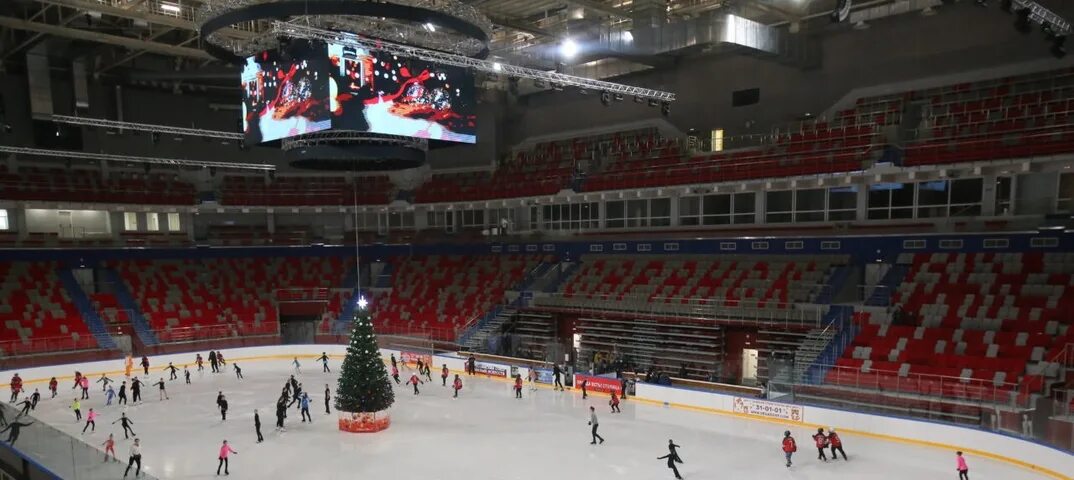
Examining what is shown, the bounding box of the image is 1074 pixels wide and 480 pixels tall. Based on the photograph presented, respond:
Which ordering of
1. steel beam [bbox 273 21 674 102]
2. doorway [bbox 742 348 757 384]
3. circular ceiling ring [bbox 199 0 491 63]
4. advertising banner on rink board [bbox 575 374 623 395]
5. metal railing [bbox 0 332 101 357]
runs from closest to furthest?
steel beam [bbox 273 21 674 102]
circular ceiling ring [bbox 199 0 491 63]
advertising banner on rink board [bbox 575 374 623 395]
doorway [bbox 742 348 757 384]
metal railing [bbox 0 332 101 357]

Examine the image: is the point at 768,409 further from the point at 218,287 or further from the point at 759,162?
A: the point at 218,287

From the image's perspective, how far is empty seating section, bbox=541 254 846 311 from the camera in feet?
76.9

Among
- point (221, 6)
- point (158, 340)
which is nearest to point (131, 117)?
point (158, 340)

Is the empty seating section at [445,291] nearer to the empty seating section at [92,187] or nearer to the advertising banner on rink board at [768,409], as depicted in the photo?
the empty seating section at [92,187]

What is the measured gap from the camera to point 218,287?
111 feet

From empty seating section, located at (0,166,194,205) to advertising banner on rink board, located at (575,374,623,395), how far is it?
926 inches

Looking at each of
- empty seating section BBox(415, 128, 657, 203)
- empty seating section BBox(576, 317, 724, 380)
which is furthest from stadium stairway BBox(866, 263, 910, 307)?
empty seating section BBox(415, 128, 657, 203)

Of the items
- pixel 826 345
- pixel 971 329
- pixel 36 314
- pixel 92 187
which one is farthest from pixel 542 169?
pixel 36 314

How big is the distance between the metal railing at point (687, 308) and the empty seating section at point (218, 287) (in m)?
13.7

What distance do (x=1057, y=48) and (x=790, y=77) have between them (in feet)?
33.0

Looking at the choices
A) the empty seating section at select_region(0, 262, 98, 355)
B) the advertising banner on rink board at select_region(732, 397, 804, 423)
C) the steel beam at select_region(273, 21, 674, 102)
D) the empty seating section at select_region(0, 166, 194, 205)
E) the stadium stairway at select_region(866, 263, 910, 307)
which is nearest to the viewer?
the steel beam at select_region(273, 21, 674, 102)

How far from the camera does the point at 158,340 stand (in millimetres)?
27750

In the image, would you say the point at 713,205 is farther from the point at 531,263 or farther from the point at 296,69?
the point at 296,69

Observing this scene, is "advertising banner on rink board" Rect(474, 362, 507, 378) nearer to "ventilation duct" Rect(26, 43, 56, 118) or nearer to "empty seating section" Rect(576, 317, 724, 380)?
"empty seating section" Rect(576, 317, 724, 380)
